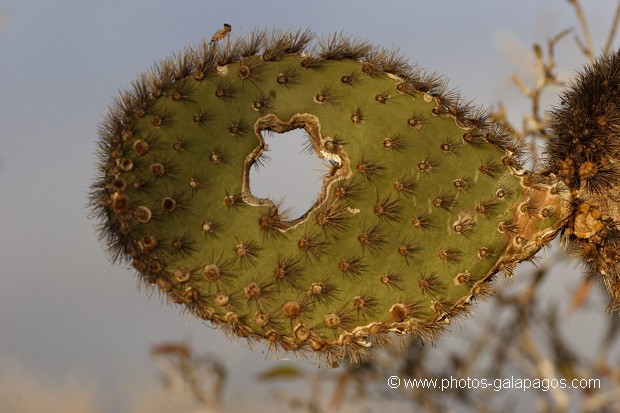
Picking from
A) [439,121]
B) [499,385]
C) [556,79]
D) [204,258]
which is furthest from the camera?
[499,385]

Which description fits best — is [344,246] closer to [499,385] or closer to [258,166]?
[258,166]

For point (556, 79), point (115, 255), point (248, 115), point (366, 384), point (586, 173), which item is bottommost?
point (115, 255)

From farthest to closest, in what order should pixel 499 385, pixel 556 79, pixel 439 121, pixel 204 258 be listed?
pixel 499 385, pixel 556 79, pixel 439 121, pixel 204 258

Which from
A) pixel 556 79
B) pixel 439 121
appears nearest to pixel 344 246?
pixel 439 121

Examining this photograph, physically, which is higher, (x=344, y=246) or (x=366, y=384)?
(x=366, y=384)
